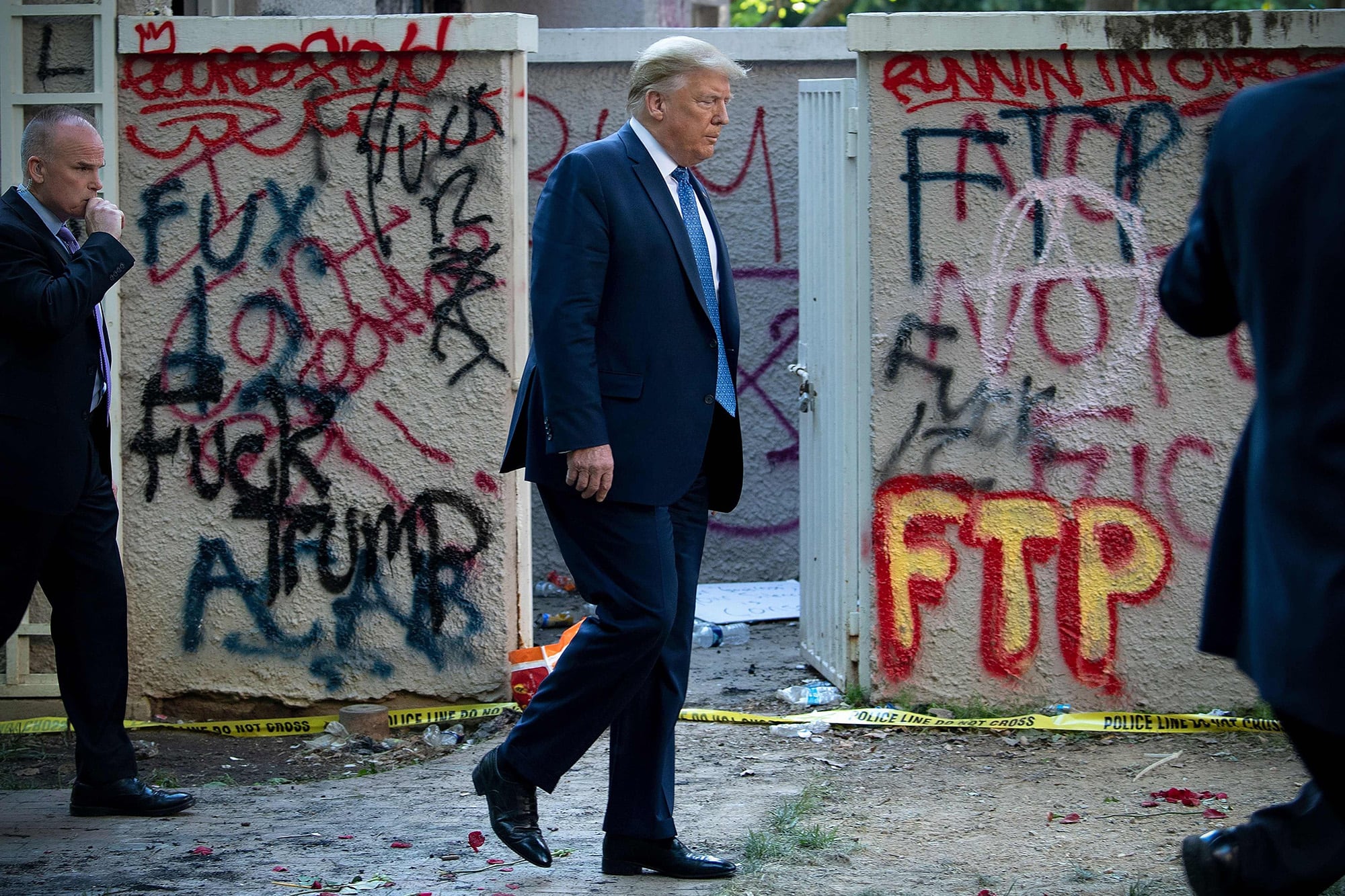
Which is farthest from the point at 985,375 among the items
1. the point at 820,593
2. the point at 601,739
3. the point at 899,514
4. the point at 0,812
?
the point at 0,812

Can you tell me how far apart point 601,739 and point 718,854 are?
135 centimetres

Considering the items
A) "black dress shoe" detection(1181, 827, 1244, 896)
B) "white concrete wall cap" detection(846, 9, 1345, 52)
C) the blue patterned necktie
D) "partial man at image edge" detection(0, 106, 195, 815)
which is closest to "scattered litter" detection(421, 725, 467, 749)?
"partial man at image edge" detection(0, 106, 195, 815)

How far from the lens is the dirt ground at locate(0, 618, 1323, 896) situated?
3.58m

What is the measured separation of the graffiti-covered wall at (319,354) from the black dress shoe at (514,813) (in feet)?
5.94

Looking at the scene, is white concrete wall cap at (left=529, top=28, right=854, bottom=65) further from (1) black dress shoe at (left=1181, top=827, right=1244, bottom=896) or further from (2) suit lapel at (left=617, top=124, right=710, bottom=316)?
(1) black dress shoe at (left=1181, top=827, right=1244, bottom=896)

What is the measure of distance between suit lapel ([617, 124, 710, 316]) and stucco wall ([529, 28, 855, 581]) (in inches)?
158

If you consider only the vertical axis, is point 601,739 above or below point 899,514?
below

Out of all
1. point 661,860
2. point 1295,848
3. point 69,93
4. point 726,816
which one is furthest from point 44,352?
point 1295,848

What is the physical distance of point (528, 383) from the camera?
3646 mm

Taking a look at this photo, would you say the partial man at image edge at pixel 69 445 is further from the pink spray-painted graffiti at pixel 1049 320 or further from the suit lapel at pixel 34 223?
the pink spray-painted graffiti at pixel 1049 320

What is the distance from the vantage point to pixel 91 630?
13.7 ft

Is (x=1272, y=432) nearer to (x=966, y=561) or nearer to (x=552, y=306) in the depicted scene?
(x=552, y=306)

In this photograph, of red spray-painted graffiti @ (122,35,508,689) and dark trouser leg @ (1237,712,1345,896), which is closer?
dark trouser leg @ (1237,712,1345,896)

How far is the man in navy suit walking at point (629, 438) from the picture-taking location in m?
3.40
